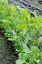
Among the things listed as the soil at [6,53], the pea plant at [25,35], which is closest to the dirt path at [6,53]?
Result: the soil at [6,53]

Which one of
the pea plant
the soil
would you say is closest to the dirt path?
the soil

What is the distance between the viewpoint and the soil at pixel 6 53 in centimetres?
371

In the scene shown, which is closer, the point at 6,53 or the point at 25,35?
the point at 25,35

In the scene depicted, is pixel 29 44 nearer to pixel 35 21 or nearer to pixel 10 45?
pixel 35 21

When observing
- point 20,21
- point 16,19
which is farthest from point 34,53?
point 16,19

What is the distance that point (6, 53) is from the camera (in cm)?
395

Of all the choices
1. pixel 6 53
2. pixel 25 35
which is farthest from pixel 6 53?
pixel 25 35

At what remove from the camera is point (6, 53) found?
395 cm

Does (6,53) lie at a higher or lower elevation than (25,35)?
lower

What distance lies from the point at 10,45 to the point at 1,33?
0.70 metres

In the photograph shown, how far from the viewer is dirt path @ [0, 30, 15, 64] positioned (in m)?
3.71

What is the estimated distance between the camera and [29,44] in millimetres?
3643

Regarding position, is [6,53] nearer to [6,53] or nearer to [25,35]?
[6,53]

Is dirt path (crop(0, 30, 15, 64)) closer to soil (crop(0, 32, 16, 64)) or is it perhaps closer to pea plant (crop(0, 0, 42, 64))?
soil (crop(0, 32, 16, 64))
